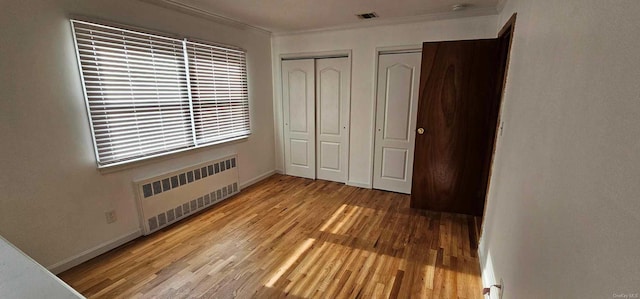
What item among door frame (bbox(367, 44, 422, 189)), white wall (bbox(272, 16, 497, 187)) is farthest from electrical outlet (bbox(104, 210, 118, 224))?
door frame (bbox(367, 44, 422, 189))

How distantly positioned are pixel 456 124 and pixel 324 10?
197 centimetres

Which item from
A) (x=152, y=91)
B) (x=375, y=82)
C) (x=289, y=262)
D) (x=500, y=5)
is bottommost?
(x=289, y=262)

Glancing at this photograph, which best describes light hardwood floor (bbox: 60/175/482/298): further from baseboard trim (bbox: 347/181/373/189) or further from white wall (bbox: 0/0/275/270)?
baseboard trim (bbox: 347/181/373/189)

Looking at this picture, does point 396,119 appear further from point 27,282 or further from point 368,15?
point 27,282

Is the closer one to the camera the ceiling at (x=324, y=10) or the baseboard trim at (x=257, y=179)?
the ceiling at (x=324, y=10)

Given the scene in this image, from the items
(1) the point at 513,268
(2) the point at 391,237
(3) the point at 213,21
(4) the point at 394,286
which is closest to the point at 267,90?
(3) the point at 213,21

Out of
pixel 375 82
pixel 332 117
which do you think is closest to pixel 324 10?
pixel 375 82

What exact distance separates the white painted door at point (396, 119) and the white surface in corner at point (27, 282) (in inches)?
136

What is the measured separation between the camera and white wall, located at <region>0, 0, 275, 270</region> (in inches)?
70.7

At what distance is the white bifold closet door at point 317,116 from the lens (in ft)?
12.9

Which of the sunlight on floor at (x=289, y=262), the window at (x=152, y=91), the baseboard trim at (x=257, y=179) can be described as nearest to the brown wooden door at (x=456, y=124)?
the sunlight on floor at (x=289, y=262)

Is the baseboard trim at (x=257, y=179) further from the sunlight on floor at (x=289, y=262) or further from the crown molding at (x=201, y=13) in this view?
the crown molding at (x=201, y=13)

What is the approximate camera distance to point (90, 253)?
2.26 metres

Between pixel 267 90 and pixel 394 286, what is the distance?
334cm
